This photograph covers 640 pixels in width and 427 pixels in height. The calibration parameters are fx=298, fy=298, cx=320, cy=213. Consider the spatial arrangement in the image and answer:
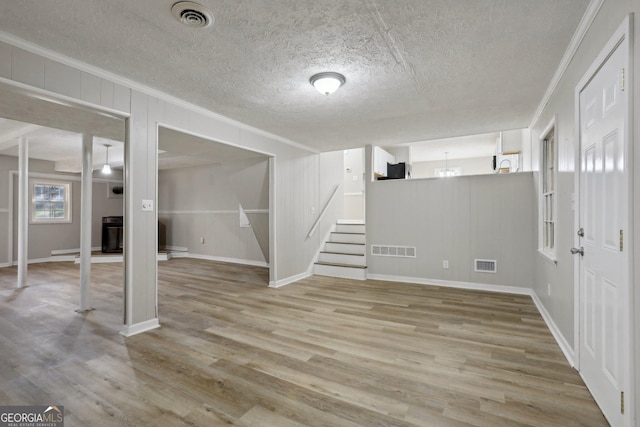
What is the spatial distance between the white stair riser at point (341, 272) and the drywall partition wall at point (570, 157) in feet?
Result: 8.82

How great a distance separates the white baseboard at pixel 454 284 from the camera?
4461 mm

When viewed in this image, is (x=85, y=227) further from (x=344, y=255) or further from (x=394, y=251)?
(x=394, y=251)

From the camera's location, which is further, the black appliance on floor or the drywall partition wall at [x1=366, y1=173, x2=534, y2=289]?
the black appliance on floor

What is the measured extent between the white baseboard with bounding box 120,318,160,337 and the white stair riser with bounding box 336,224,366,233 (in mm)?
4194

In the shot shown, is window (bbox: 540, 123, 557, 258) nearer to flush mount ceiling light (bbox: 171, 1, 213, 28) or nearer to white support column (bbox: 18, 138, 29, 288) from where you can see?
flush mount ceiling light (bbox: 171, 1, 213, 28)

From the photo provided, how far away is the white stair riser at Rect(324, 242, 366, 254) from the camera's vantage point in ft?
19.9

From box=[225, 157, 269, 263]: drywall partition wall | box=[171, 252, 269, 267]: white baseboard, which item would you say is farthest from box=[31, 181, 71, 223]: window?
box=[225, 157, 269, 263]: drywall partition wall

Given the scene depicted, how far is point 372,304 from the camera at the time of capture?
13.0 ft

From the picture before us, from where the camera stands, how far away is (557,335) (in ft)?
9.09

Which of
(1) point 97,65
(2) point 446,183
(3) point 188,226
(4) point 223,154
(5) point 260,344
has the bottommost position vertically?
(5) point 260,344

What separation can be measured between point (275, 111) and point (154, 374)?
2996 millimetres

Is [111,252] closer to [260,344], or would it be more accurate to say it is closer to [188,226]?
[188,226]

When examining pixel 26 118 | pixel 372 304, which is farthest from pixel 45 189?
pixel 372 304

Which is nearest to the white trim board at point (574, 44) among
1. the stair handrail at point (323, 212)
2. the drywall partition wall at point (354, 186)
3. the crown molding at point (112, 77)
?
the crown molding at point (112, 77)
